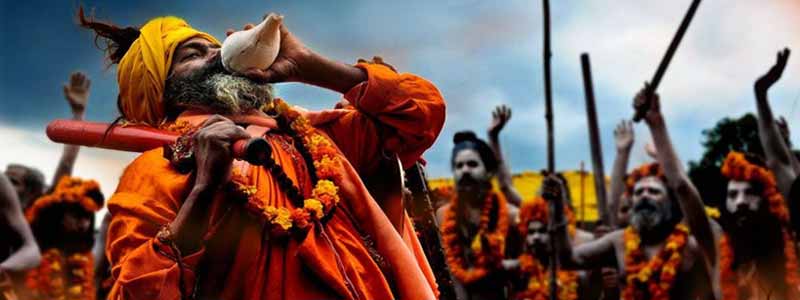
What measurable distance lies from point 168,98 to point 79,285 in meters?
5.16

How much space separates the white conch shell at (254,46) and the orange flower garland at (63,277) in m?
5.24

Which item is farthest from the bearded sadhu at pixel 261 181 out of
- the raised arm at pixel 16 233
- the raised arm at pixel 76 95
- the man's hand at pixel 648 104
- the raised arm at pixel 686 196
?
the raised arm at pixel 686 196

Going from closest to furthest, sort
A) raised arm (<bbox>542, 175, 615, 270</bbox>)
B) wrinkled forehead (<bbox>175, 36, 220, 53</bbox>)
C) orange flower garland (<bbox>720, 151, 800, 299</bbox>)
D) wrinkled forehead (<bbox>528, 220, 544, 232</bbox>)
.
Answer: wrinkled forehead (<bbox>175, 36, 220, 53</bbox>), orange flower garland (<bbox>720, 151, 800, 299</bbox>), raised arm (<bbox>542, 175, 615, 270</bbox>), wrinkled forehead (<bbox>528, 220, 544, 232</bbox>)

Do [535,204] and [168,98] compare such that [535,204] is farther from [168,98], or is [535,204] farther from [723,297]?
[168,98]

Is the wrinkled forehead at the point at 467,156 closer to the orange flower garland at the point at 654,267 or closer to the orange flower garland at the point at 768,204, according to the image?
the orange flower garland at the point at 654,267

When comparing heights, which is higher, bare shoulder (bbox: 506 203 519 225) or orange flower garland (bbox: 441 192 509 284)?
bare shoulder (bbox: 506 203 519 225)

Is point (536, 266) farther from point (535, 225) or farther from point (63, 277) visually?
point (63, 277)

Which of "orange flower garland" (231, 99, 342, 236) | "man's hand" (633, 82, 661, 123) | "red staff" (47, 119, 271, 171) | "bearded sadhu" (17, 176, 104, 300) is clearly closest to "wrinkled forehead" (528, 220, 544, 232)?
"man's hand" (633, 82, 661, 123)

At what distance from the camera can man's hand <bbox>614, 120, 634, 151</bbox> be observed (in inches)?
389

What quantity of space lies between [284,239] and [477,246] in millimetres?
5736

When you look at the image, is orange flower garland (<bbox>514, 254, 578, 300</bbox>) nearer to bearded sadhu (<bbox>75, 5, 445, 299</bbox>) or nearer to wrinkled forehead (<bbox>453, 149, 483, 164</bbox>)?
wrinkled forehead (<bbox>453, 149, 483, 164</bbox>)

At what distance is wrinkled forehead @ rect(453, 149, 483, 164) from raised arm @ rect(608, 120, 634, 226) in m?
1.33

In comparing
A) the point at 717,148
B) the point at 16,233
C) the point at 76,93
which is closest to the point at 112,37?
the point at 76,93

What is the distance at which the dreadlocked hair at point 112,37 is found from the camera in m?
3.22
